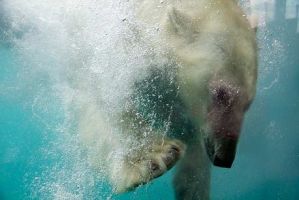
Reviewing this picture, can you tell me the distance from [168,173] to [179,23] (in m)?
3.40

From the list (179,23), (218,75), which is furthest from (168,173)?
(218,75)

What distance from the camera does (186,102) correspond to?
2.82 meters

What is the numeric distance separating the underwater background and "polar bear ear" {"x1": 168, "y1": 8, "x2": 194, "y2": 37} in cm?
123

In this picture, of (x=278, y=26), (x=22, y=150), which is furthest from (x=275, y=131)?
(x=22, y=150)

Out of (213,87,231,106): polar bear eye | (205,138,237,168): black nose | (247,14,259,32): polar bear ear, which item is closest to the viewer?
(205,138,237,168): black nose

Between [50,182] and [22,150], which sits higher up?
[50,182]

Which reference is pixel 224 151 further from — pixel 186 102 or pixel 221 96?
pixel 186 102

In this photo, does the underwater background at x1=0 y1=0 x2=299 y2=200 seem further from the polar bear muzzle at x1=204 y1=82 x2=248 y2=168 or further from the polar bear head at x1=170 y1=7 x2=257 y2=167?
the polar bear muzzle at x1=204 y1=82 x2=248 y2=168

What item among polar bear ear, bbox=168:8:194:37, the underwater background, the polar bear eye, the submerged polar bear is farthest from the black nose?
the underwater background

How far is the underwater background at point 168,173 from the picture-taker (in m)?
5.21

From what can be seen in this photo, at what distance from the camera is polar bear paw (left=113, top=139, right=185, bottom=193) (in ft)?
8.02

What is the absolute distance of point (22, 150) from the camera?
1062 cm

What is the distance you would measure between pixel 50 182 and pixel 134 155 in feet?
8.68

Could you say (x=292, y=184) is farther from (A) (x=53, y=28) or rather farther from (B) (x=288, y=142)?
(A) (x=53, y=28)
